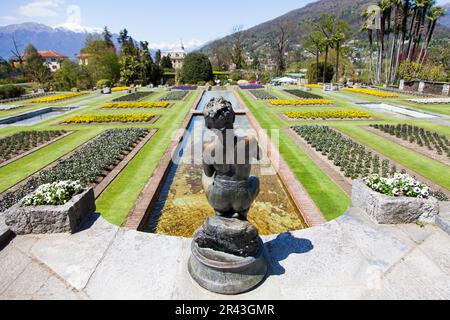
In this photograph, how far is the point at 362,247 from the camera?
4.84 m

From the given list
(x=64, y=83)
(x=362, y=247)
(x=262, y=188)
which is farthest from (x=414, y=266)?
(x=64, y=83)

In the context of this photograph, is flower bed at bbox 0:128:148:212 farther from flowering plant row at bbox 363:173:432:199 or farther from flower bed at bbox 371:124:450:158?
flower bed at bbox 371:124:450:158

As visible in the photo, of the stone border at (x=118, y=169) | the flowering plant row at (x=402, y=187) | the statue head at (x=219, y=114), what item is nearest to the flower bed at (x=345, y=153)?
the flowering plant row at (x=402, y=187)

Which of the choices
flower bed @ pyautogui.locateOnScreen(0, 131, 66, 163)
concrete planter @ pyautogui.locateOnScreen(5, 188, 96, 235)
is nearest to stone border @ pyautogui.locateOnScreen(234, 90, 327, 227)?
concrete planter @ pyautogui.locateOnScreen(5, 188, 96, 235)

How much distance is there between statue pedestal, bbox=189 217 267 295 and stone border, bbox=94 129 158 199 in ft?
16.2

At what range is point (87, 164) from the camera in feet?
33.2

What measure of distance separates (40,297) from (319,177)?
766 centimetres

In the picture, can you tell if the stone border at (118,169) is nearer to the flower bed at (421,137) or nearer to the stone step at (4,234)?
the stone step at (4,234)

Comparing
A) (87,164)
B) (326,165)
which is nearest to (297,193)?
(326,165)

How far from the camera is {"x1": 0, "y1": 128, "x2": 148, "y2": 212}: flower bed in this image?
8.35 metres

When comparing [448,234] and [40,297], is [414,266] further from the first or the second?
[40,297]

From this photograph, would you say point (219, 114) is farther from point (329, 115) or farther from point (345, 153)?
point (329, 115)

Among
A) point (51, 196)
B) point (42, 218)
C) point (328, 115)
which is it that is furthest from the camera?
point (328, 115)

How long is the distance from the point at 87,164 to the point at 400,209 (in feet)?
30.8
